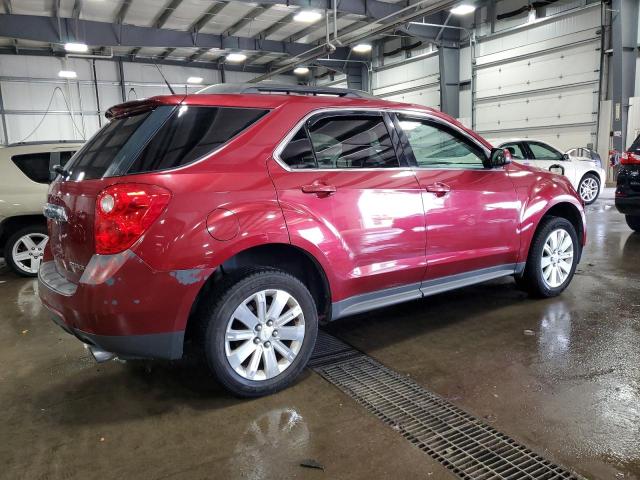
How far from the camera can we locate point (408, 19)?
11164mm

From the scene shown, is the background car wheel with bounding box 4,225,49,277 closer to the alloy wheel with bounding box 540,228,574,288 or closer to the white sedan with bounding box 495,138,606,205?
the alloy wheel with bounding box 540,228,574,288

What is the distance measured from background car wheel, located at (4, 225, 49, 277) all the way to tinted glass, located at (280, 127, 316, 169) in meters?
3.99

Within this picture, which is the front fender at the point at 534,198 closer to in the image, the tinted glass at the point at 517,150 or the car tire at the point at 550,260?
the car tire at the point at 550,260

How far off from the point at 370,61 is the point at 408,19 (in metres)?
8.60

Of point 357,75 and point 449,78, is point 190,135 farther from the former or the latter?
point 357,75

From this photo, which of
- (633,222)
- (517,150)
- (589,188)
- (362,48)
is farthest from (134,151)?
(362,48)

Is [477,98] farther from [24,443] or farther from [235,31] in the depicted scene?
[24,443]

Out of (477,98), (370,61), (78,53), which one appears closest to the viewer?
(477,98)

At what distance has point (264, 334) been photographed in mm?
2531

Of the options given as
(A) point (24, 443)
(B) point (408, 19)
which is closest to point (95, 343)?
(A) point (24, 443)

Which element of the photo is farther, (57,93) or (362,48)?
(362,48)

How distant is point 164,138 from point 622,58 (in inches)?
521

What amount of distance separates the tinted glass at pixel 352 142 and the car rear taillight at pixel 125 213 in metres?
0.98

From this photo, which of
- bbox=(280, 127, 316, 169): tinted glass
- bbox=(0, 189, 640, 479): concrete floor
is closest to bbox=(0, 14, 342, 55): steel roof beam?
bbox=(0, 189, 640, 479): concrete floor
